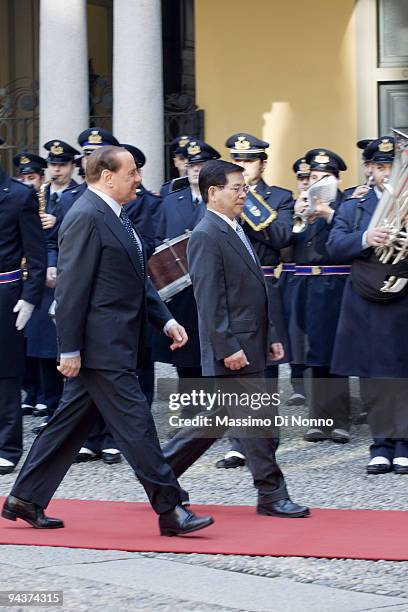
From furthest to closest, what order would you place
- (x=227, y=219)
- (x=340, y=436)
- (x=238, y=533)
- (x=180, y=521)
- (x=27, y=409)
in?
1. (x=27, y=409)
2. (x=340, y=436)
3. (x=227, y=219)
4. (x=238, y=533)
5. (x=180, y=521)

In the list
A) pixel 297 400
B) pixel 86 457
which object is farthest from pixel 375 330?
pixel 297 400

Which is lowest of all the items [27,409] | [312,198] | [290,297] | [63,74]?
[27,409]

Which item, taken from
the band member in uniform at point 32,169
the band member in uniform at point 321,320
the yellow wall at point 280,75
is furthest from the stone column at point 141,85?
the band member in uniform at point 321,320

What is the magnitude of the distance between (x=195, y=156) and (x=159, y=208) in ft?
1.44

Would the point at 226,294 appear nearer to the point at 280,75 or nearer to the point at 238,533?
the point at 238,533

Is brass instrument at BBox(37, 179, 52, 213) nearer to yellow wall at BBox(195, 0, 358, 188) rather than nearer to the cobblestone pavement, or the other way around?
the cobblestone pavement

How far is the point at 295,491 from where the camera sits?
7793 mm

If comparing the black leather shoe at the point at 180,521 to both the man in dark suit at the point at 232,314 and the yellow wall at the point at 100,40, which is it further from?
the yellow wall at the point at 100,40

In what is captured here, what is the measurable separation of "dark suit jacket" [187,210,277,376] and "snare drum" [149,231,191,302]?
1.99 meters

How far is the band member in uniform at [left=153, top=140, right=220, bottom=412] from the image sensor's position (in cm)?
958

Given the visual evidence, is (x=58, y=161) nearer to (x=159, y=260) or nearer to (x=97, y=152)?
(x=159, y=260)

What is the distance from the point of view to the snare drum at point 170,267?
912 centimetres

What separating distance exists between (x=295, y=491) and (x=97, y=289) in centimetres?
185

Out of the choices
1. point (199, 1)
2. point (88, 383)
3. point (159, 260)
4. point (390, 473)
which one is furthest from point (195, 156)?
point (199, 1)
